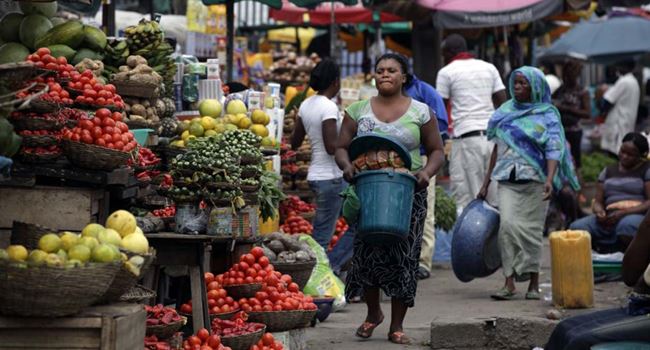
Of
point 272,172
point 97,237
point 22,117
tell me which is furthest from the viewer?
point 272,172

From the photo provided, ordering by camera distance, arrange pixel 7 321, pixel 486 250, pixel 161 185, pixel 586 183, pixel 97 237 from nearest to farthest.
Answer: pixel 7 321 < pixel 97 237 < pixel 161 185 < pixel 486 250 < pixel 586 183

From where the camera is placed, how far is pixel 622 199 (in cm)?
1211

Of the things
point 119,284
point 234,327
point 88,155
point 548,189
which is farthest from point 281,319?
point 548,189

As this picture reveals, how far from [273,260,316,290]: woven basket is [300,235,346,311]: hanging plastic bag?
35 cm

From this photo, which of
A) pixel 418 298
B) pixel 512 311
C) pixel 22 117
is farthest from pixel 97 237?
pixel 418 298

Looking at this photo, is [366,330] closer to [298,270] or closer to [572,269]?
[298,270]

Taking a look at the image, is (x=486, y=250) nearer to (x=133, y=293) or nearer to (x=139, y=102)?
(x=139, y=102)

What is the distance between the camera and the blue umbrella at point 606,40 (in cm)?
2612

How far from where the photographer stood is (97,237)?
5637 mm

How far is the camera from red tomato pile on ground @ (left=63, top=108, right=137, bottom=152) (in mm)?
6559

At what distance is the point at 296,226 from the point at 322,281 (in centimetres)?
181

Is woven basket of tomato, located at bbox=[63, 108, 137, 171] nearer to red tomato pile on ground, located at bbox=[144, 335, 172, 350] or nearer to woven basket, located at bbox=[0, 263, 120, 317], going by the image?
red tomato pile on ground, located at bbox=[144, 335, 172, 350]

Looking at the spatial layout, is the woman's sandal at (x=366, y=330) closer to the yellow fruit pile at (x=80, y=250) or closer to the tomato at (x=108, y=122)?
the tomato at (x=108, y=122)

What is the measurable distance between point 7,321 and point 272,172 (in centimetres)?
513
